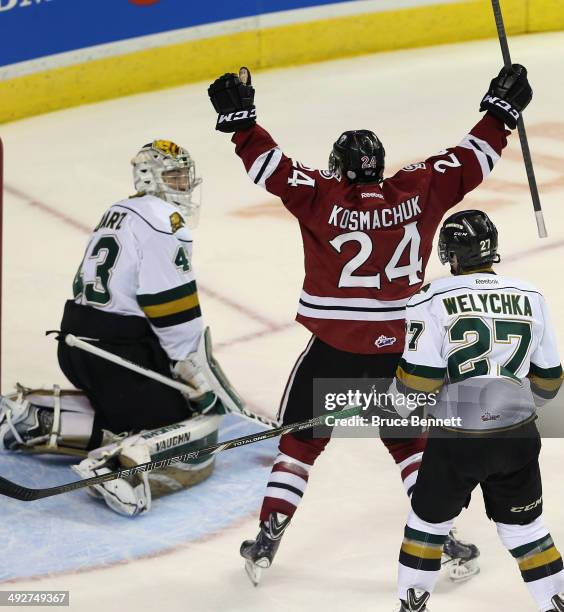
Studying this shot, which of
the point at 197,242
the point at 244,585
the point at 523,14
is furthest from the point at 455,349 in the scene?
the point at 523,14

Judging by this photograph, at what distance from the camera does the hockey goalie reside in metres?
4.16

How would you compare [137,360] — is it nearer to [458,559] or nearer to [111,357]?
[111,357]

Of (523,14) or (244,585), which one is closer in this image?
(244,585)

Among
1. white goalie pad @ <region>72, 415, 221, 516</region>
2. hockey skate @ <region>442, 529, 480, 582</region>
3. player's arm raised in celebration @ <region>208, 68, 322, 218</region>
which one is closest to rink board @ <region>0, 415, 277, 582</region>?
white goalie pad @ <region>72, 415, 221, 516</region>

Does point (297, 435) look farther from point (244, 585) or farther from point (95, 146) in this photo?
point (95, 146)

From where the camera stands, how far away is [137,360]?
4305 millimetres

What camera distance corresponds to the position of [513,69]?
3924mm

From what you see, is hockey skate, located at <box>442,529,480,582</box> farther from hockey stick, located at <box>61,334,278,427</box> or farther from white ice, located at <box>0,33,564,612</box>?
hockey stick, located at <box>61,334,278,427</box>

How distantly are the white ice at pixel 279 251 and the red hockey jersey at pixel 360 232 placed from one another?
2.06 ft

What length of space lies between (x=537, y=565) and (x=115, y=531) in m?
1.24

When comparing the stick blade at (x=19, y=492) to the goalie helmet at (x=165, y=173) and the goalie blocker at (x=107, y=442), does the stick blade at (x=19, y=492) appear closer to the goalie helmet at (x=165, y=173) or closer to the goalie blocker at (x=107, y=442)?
the goalie blocker at (x=107, y=442)

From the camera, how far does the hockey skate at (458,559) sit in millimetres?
3797

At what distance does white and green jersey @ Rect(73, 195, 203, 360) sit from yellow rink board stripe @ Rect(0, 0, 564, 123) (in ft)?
11.6

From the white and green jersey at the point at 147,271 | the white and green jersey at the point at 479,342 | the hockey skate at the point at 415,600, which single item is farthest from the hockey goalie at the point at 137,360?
the white and green jersey at the point at 479,342
